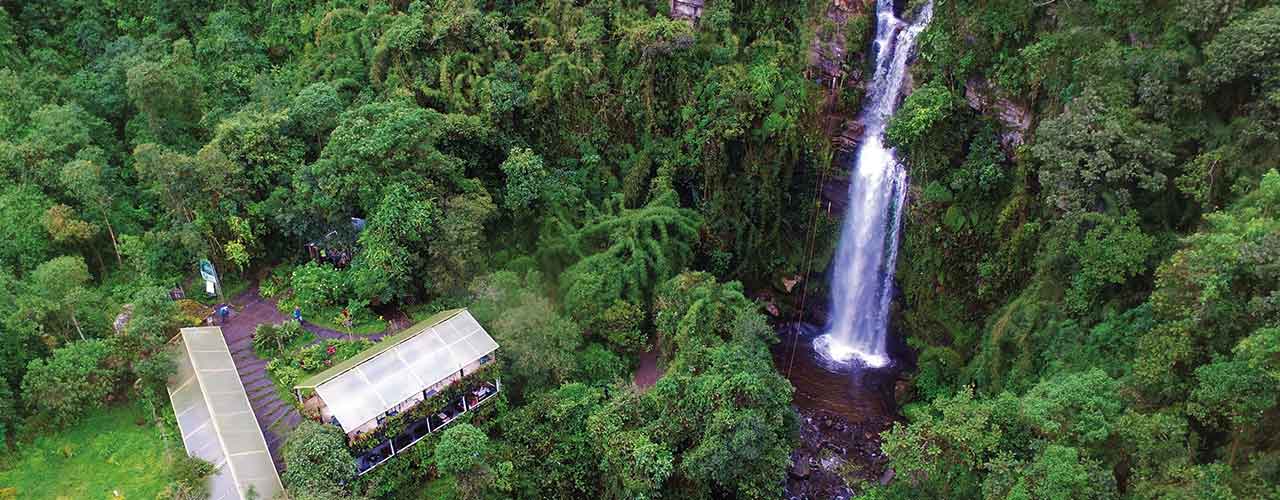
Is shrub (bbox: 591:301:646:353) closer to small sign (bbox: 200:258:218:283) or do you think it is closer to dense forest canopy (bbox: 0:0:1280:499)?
dense forest canopy (bbox: 0:0:1280:499)

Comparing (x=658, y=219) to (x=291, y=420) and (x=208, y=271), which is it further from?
(x=208, y=271)

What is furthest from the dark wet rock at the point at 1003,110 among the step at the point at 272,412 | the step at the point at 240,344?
the step at the point at 240,344

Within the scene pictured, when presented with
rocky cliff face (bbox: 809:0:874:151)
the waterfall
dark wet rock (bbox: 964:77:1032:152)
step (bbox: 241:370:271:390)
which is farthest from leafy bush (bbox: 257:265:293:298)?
dark wet rock (bbox: 964:77:1032:152)

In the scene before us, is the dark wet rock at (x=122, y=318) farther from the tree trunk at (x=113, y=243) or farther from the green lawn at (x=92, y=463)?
the tree trunk at (x=113, y=243)

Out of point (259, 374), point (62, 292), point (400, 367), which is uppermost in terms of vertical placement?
point (62, 292)

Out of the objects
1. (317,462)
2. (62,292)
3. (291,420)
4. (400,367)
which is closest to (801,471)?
(400,367)

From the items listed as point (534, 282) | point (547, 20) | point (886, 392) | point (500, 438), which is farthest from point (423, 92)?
point (886, 392)
